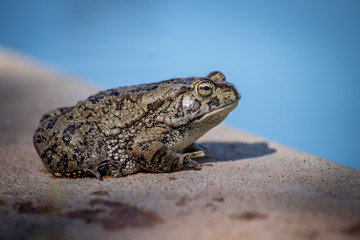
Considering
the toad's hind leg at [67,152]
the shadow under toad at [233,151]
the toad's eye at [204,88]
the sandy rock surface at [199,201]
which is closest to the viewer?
the sandy rock surface at [199,201]

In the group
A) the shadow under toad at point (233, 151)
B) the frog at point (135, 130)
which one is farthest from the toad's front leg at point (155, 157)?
the shadow under toad at point (233, 151)

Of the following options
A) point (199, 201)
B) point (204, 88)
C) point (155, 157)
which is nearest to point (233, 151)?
point (204, 88)

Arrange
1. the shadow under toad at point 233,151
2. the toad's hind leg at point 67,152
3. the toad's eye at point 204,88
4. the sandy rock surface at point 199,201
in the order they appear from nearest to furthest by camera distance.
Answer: the sandy rock surface at point 199,201 < the toad's hind leg at point 67,152 < the toad's eye at point 204,88 < the shadow under toad at point 233,151

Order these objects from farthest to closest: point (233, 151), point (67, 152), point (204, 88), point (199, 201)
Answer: point (233, 151)
point (204, 88)
point (67, 152)
point (199, 201)

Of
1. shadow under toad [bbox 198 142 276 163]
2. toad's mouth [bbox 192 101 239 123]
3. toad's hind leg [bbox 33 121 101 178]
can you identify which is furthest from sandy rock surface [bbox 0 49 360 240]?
toad's mouth [bbox 192 101 239 123]

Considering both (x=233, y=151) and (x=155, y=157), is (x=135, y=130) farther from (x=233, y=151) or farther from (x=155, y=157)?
(x=233, y=151)

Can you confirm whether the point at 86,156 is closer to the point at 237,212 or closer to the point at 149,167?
the point at 149,167

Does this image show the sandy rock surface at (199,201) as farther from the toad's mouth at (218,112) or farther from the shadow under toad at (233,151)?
the toad's mouth at (218,112)
